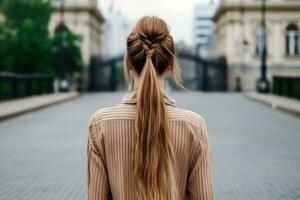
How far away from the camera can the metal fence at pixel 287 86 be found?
30578 millimetres

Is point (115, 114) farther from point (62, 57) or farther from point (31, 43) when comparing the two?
point (31, 43)

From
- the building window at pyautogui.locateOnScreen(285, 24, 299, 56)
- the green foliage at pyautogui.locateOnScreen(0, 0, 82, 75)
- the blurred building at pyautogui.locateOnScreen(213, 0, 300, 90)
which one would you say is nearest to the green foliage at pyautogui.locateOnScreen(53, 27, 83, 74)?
the green foliage at pyautogui.locateOnScreen(0, 0, 82, 75)

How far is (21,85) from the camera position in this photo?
1307 inches

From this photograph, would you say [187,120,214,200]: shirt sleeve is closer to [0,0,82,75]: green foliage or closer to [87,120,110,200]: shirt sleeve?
[87,120,110,200]: shirt sleeve

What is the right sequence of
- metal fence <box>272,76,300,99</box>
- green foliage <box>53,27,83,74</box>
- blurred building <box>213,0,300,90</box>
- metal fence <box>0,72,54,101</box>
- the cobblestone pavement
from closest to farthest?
the cobblestone pavement
metal fence <box>0,72,54,101</box>
metal fence <box>272,76,300,99</box>
green foliage <box>53,27,83,74</box>
blurred building <box>213,0,300,90</box>

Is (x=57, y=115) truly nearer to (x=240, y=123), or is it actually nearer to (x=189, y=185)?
(x=240, y=123)

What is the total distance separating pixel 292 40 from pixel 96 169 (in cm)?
6189

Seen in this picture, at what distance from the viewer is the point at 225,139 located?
13.8m

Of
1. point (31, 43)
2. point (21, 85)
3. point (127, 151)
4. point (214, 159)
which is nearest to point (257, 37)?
point (31, 43)

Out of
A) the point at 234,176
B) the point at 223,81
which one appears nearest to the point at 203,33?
the point at 223,81

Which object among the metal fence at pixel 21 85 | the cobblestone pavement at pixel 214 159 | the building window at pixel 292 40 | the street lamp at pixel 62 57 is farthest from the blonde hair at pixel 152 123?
the building window at pixel 292 40

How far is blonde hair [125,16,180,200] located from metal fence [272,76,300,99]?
28.4 metres

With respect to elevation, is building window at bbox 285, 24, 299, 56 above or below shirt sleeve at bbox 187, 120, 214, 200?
above

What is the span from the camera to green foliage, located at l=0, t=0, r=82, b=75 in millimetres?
50594
